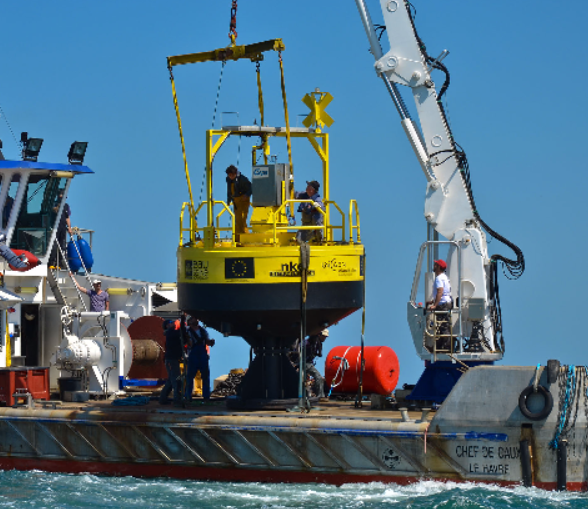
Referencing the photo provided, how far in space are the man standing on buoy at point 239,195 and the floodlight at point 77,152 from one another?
15.9 feet

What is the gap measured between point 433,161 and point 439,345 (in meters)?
2.89

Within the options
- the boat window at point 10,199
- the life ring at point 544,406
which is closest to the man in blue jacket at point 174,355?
the boat window at point 10,199

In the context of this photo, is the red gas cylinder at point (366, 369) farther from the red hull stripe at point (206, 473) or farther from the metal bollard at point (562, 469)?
the metal bollard at point (562, 469)

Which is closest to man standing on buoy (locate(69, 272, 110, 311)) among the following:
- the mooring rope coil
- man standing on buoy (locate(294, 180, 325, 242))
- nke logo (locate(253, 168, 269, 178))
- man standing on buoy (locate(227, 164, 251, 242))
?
man standing on buoy (locate(227, 164, 251, 242))

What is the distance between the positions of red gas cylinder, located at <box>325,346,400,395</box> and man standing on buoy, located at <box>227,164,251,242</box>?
3.16 meters

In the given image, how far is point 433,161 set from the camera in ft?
62.8

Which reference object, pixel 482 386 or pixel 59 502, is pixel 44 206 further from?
pixel 482 386

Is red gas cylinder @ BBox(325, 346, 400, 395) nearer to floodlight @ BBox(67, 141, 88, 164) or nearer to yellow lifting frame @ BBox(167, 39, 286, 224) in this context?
yellow lifting frame @ BBox(167, 39, 286, 224)

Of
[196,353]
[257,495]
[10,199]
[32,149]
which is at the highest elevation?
[32,149]

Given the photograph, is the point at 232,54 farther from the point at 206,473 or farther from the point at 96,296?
the point at 96,296

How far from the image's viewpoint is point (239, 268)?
57.2 feet

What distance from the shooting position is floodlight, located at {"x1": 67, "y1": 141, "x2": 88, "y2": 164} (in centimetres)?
2219

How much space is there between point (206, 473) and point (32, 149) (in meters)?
7.29

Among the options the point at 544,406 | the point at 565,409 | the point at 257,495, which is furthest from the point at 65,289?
the point at 565,409
